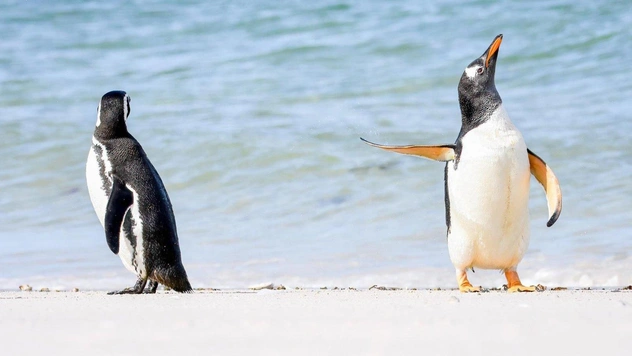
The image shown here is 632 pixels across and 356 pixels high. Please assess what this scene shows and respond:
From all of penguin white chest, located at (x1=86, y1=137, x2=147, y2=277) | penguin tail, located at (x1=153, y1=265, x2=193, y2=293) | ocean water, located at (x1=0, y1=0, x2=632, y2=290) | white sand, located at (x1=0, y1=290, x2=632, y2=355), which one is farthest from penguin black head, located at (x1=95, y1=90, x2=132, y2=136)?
white sand, located at (x1=0, y1=290, x2=632, y2=355)

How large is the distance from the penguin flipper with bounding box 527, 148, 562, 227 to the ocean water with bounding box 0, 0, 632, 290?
0.63 metres

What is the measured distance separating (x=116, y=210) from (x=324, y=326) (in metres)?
1.76

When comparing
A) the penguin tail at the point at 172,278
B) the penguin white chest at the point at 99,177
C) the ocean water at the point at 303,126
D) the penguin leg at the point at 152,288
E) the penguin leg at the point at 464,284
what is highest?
the penguin white chest at the point at 99,177

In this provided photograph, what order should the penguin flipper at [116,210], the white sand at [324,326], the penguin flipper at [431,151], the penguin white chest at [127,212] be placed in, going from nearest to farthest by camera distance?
the white sand at [324,326] → the penguin flipper at [431,151] → the penguin flipper at [116,210] → the penguin white chest at [127,212]

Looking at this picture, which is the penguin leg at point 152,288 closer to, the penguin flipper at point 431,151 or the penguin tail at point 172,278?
the penguin tail at point 172,278

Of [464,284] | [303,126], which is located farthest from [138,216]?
[303,126]

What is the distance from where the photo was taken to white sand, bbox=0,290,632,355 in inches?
110

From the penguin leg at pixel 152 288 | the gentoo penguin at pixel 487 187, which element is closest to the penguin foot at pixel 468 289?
the gentoo penguin at pixel 487 187

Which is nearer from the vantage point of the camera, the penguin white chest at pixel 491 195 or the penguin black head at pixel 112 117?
the penguin white chest at pixel 491 195

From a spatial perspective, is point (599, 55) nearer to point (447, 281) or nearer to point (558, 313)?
point (447, 281)

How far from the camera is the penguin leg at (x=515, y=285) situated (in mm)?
4416

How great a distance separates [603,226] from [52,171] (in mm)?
4015

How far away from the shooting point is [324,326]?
3.13 meters

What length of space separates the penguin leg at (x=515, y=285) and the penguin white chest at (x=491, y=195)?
4 centimetres
